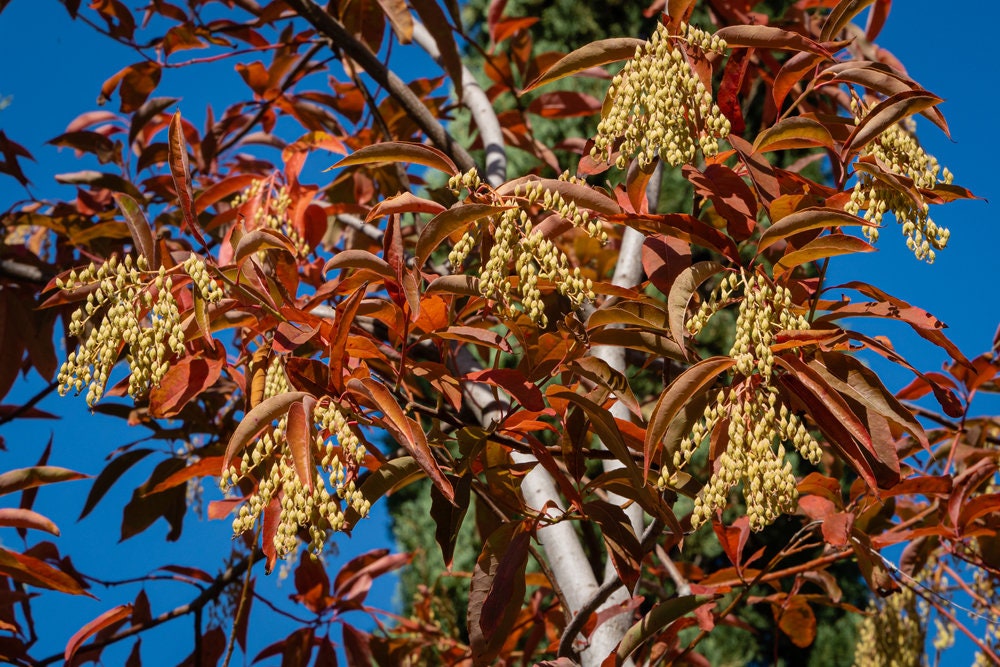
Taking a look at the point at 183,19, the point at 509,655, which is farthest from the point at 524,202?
the point at 183,19

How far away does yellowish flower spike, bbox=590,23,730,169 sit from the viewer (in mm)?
884

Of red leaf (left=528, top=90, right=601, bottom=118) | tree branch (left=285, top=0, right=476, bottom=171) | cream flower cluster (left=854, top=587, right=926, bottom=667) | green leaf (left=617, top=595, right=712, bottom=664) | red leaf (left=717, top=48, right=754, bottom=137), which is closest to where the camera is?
red leaf (left=717, top=48, right=754, bottom=137)

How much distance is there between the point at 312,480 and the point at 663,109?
475mm

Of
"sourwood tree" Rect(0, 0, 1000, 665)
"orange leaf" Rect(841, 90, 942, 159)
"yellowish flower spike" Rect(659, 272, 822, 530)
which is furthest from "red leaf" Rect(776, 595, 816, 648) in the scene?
"orange leaf" Rect(841, 90, 942, 159)

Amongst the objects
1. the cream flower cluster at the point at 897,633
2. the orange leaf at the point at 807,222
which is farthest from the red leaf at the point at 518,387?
the cream flower cluster at the point at 897,633

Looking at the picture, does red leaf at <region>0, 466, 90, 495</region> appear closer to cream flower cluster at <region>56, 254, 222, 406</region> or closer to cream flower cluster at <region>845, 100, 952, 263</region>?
cream flower cluster at <region>56, 254, 222, 406</region>

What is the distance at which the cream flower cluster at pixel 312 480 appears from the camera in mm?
792

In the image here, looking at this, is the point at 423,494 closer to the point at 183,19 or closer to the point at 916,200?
the point at 183,19

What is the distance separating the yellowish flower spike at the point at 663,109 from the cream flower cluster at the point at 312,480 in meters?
0.39

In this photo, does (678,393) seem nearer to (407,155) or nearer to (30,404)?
(407,155)

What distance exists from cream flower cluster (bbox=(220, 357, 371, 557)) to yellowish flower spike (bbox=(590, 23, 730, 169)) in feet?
1.28

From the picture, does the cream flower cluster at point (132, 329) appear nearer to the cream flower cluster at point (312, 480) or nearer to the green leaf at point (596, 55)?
the cream flower cluster at point (312, 480)

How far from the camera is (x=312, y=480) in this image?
0.79 meters

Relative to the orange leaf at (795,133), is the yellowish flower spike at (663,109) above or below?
above
